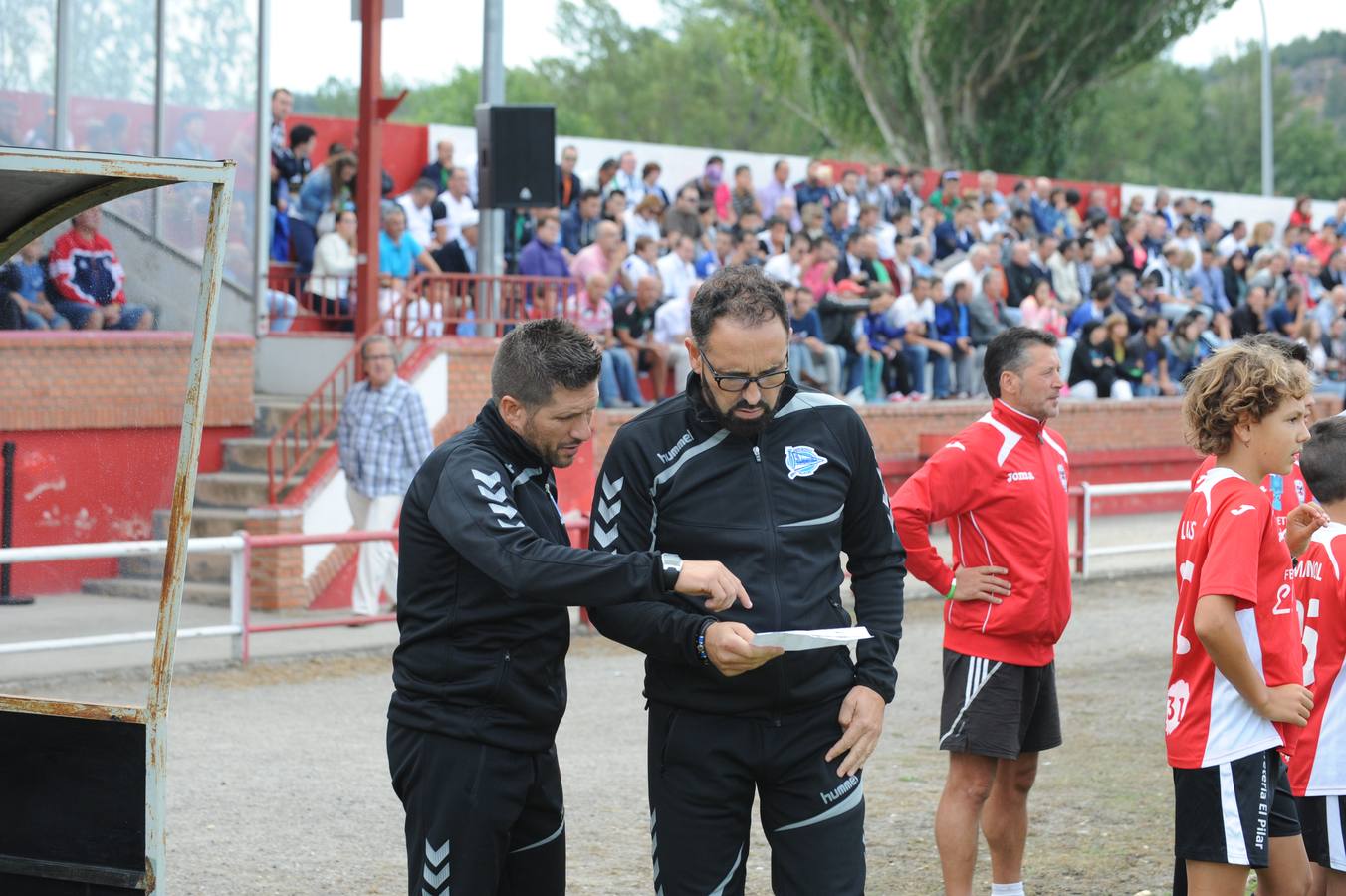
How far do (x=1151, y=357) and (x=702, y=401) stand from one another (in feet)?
59.9

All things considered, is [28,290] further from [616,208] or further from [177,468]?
[616,208]

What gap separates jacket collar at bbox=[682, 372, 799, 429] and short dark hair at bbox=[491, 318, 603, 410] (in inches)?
9.2

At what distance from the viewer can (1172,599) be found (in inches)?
549

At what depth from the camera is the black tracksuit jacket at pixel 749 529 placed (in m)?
3.86

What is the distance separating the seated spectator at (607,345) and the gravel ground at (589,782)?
437 centimetres

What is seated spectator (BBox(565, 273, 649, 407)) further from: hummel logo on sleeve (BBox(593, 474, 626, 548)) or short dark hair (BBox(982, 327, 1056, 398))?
hummel logo on sleeve (BBox(593, 474, 626, 548))

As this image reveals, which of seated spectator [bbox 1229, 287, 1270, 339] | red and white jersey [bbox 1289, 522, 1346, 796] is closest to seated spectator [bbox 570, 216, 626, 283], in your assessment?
seated spectator [bbox 1229, 287, 1270, 339]

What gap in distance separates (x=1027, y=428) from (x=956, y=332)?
44.3 ft

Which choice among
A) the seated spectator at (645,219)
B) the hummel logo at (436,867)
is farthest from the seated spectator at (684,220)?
the hummel logo at (436,867)

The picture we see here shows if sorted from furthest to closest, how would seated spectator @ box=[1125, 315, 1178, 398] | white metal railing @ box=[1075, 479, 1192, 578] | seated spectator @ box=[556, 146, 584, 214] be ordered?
seated spectator @ box=[1125, 315, 1178, 398] < seated spectator @ box=[556, 146, 584, 214] < white metal railing @ box=[1075, 479, 1192, 578]

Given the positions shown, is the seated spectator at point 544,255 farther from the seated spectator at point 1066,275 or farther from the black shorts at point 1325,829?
the black shorts at point 1325,829

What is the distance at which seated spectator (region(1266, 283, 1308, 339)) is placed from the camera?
75.4 ft

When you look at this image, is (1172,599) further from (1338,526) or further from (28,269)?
(28,269)

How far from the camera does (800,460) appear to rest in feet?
13.0
